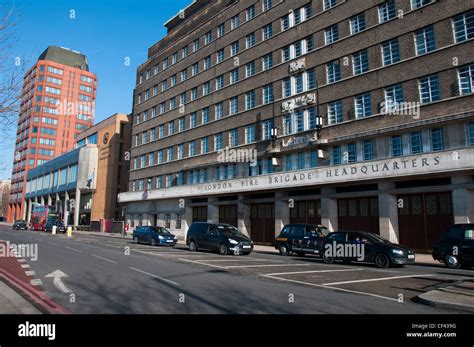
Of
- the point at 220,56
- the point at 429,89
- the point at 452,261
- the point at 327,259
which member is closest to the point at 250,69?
the point at 220,56

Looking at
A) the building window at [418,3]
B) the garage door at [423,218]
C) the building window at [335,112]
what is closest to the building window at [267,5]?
the building window at [335,112]

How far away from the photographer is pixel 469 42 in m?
21.7

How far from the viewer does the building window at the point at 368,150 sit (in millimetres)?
25750

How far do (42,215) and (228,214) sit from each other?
33647mm

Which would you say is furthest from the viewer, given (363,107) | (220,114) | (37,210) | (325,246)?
(37,210)

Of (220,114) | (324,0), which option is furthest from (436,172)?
(220,114)

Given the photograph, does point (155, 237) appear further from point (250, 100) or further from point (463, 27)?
point (463, 27)

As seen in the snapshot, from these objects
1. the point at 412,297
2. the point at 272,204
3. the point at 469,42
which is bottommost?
the point at 412,297

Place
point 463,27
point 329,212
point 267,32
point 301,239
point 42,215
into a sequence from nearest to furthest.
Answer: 1. point 301,239
2. point 463,27
3. point 329,212
4. point 267,32
5. point 42,215

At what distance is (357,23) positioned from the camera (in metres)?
28.2

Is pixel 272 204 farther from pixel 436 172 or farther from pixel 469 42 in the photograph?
pixel 469 42

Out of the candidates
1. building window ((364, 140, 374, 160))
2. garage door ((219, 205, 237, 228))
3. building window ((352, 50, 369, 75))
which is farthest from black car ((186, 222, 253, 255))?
building window ((352, 50, 369, 75))
